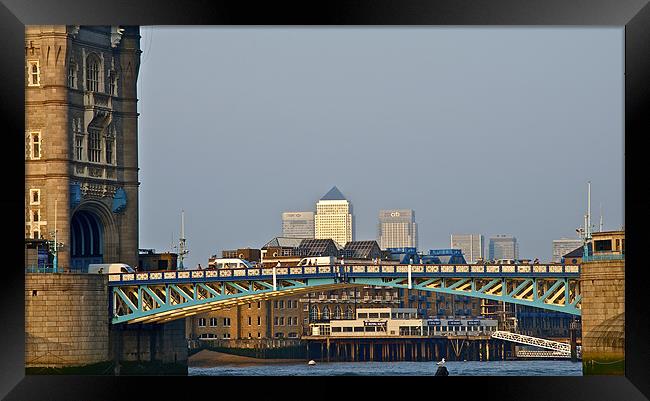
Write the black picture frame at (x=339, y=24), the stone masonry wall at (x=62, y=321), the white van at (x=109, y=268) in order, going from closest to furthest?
1. the black picture frame at (x=339, y=24)
2. the stone masonry wall at (x=62, y=321)
3. the white van at (x=109, y=268)

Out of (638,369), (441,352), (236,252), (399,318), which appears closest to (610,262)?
(638,369)

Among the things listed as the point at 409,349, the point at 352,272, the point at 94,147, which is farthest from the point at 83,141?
the point at 409,349

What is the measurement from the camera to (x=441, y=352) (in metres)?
73.6

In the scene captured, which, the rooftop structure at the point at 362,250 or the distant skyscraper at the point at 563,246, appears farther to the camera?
the distant skyscraper at the point at 563,246

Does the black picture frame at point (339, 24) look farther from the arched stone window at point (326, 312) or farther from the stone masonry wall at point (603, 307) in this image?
the arched stone window at point (326, 312)

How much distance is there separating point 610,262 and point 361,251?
48407mm

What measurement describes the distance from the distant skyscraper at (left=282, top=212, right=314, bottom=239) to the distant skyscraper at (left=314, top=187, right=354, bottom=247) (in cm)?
395

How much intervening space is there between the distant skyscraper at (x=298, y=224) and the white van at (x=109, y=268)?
79533mm

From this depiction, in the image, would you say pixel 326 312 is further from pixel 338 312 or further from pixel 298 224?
pixel 298 224

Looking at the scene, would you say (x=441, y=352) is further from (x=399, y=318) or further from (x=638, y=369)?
(x=638, y=369)

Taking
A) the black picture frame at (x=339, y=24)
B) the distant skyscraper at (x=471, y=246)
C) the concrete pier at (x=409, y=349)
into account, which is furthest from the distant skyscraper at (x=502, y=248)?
the black picture frame at (x=339, y=24)

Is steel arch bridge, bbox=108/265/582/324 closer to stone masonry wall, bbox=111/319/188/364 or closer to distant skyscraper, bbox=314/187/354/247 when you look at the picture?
stone masonry wall, bbox=111/319/188/364

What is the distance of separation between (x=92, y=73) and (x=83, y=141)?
80.2 inches

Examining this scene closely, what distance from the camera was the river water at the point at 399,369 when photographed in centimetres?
5517
